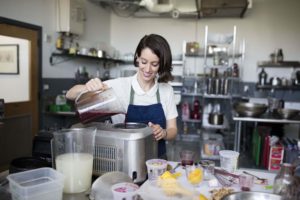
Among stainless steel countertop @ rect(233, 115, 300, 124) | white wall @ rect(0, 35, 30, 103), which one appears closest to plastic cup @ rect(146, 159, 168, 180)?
stainless steel countertop @ rect(233, 115, 300, 124)

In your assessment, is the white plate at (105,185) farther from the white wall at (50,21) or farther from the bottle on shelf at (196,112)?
the bottle on shelf at (196,112)

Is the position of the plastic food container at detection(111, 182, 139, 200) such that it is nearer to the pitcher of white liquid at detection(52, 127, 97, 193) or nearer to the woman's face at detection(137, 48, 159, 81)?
the pitcher of white liquid at detection(52, 127, 97, 193)

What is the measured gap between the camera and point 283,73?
5457 millimetres

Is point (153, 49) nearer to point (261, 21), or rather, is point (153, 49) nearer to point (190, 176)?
point (190, 176)

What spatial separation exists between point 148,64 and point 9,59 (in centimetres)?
257

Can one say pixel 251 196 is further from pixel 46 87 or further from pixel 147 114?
pixel 46 87

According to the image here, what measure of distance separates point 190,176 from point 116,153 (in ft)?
1.13

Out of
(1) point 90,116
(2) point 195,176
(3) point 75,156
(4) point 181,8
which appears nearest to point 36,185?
(3) point 75,156

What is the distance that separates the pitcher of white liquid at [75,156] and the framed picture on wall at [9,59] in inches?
104

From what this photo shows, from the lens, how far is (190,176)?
121 centimetres

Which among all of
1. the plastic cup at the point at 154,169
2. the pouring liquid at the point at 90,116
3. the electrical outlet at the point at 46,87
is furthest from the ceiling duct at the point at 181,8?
the plastic cup at the point at 154,169

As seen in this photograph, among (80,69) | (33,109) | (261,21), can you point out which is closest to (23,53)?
(33,109)

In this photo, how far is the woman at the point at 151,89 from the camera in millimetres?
1502

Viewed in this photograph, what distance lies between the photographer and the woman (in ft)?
4.93
